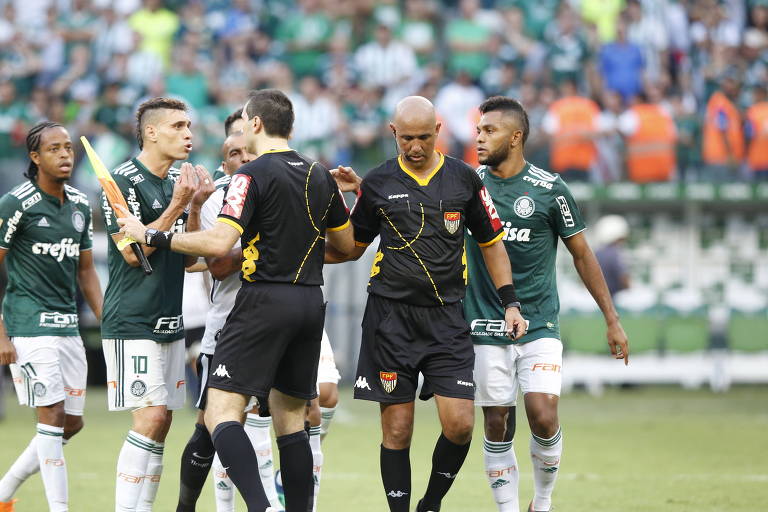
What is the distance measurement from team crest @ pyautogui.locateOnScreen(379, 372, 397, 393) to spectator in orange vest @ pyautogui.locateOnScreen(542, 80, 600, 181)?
10.9m

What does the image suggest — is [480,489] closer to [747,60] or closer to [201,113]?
[201,113]

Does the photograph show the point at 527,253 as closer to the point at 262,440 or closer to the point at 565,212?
the point at 565,212

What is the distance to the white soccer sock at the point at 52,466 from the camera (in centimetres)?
740

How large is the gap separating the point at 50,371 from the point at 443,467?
8.51 ft

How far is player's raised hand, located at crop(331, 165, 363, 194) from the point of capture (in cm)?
709

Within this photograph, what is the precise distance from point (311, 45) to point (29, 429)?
9599 millimetres

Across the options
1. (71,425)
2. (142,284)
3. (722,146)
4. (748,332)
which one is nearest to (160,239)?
(142,284)

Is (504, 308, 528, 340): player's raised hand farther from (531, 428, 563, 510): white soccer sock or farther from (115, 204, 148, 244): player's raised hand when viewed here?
(115, 204, 148, 244): player's raised hand

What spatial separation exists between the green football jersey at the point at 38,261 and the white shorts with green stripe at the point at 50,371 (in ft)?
0.22

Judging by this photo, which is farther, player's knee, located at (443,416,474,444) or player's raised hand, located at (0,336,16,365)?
player's raised hand, located at (0,336,16,365)

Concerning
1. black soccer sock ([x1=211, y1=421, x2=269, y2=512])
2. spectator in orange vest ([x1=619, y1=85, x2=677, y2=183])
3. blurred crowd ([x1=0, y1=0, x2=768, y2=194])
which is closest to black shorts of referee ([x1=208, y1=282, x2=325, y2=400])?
black soccer sock ([x1=211, y1=421, x2=269, y2=512])

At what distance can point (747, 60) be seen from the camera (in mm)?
19297

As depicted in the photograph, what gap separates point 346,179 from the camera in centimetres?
712

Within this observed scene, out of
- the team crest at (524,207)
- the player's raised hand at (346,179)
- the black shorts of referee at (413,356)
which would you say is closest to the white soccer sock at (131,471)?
the black shorts of referee at (413,356)
